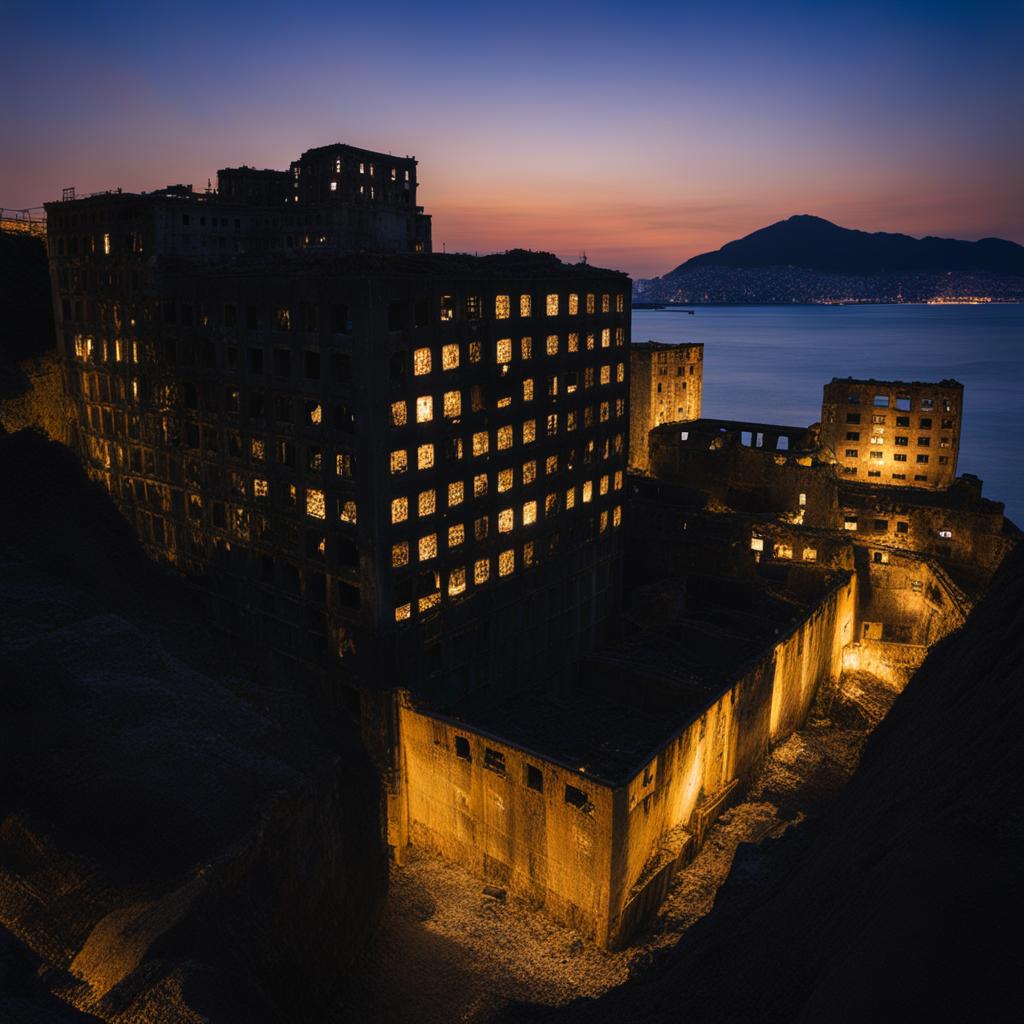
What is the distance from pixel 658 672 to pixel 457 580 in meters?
14.4

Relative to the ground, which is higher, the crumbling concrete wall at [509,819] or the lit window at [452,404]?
the lit window at [452,404]

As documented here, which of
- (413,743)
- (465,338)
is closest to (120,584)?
(413,743)

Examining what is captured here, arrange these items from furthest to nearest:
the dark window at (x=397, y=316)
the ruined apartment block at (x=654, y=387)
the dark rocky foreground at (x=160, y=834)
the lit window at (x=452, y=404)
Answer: the ruined apartment block at (x=654, y=387) < the lit window at (x=452, y=404) < the dark window at (x=397, y=316) < the dark rocky foreground at (x=160, y=834)

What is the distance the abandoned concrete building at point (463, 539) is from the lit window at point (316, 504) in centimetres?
19

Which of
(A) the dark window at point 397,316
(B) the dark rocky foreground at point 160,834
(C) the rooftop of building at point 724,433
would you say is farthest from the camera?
(C) the rooftop of building at point 724,433

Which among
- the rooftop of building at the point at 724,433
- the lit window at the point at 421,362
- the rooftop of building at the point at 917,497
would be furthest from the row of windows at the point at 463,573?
the rooftop of building at the point at 917,497

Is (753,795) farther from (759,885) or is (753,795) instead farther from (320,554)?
(320,554)

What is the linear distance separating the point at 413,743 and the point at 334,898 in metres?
9.43

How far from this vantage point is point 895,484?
102 metres

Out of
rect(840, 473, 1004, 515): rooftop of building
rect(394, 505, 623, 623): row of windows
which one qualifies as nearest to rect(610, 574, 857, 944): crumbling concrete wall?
rect(394, 505, 623, 623): row of windows

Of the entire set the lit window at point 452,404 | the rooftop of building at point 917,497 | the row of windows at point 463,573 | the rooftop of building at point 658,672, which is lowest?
the rooftop of building at point 658,672

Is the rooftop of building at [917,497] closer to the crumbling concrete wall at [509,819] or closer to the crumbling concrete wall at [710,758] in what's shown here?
the crumbling concrete wall at [710,758]

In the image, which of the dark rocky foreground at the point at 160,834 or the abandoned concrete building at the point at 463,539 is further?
the abandoned concrete building at the point at 463,539

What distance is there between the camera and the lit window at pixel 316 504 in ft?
154
